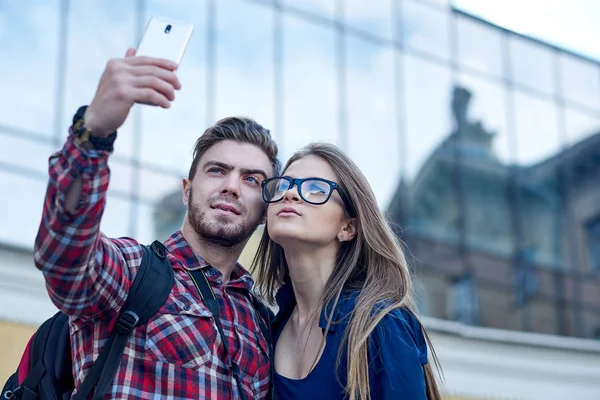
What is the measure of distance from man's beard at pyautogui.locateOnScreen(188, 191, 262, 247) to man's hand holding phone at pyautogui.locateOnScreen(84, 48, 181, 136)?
1.22m

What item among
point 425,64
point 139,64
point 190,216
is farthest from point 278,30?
point 139,64

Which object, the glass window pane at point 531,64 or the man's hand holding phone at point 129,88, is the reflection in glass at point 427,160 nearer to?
the glass window pane at point 531,64

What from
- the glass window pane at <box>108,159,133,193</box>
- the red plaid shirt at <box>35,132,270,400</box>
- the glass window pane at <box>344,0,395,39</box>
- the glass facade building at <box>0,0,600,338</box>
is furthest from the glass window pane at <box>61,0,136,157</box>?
the red plaid shirt at <box>35,132,270,400</box>

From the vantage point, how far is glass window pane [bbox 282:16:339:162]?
14.7m

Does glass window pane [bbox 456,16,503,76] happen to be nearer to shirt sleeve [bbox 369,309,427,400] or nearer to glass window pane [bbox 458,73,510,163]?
glass window pane [bbox 458,73,510,163]

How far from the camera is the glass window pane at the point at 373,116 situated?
15820mm

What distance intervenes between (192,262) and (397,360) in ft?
3.00

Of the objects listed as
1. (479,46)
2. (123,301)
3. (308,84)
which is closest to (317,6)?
(308,84)

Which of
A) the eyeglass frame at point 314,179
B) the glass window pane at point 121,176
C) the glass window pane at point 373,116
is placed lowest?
the eyeglass frame at point 314,179

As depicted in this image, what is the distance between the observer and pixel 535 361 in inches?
556

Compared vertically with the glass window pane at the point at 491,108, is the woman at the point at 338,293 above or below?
below

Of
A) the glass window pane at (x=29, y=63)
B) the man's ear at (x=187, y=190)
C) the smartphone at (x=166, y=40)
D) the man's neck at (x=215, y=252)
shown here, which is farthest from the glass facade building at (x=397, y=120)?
the smartphone at (x=166, y=40)

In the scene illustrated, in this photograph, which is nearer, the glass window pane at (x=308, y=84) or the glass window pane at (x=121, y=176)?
the glass window pane at (x=121, y=176)

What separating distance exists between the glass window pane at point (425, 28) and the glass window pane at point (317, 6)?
1.71 meters
